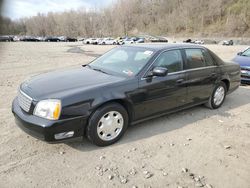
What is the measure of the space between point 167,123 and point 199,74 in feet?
4.01

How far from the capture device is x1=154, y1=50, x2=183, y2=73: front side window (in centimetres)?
415

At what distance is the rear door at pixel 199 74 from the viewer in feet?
15.1

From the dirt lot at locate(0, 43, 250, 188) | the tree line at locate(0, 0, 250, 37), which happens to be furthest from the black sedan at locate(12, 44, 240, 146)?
the tree line at locate(0, 0, 250, 37)

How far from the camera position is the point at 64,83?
3.56m

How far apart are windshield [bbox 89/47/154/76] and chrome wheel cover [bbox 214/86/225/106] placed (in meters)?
2.04

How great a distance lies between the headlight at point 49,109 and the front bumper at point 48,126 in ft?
0.19

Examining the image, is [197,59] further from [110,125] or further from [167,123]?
[110,125]

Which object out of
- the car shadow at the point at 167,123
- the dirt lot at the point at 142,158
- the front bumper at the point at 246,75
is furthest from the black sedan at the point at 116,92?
the front bumper at the point at 246,75

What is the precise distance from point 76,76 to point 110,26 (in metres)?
90.7

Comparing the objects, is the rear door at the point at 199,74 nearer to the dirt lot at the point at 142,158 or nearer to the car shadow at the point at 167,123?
the car shadow at the point at 167,123

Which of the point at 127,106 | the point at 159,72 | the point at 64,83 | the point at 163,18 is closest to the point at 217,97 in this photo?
the point at 159,72

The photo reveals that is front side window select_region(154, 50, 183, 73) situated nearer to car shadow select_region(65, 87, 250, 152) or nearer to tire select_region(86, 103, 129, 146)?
car shadow select_region(65, 87, 250, 152)

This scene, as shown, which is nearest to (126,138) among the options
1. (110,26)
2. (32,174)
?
(32,174)

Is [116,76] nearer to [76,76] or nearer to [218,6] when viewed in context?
[76,76]
